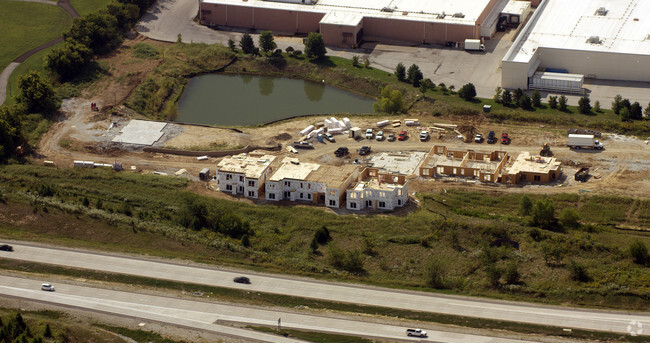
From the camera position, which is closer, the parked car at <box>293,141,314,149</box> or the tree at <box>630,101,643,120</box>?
the parked car at <box>293,141,314,149</box>

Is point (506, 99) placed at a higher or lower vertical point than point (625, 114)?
lower

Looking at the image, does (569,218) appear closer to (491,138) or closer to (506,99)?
(491,138)

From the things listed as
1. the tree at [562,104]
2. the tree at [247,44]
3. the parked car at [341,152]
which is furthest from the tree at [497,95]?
the tree at [247,44]

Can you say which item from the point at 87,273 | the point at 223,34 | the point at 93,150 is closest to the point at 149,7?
the point at 223,34

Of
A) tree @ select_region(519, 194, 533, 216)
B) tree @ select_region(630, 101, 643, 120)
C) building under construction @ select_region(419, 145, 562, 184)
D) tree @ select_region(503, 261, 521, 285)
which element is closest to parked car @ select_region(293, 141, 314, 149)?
building under construction @ select_region(419, 145, 562, 184)

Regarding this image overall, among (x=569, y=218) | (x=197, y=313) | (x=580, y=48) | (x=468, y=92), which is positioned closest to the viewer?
(x=197, y=313)

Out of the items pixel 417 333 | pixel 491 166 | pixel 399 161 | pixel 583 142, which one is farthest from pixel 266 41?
pixel 417 333

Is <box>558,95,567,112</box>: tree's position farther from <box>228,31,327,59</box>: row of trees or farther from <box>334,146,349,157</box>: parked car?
<box>228,31,327,59</box>: row of trees

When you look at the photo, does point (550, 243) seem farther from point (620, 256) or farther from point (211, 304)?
point (211, 304)
